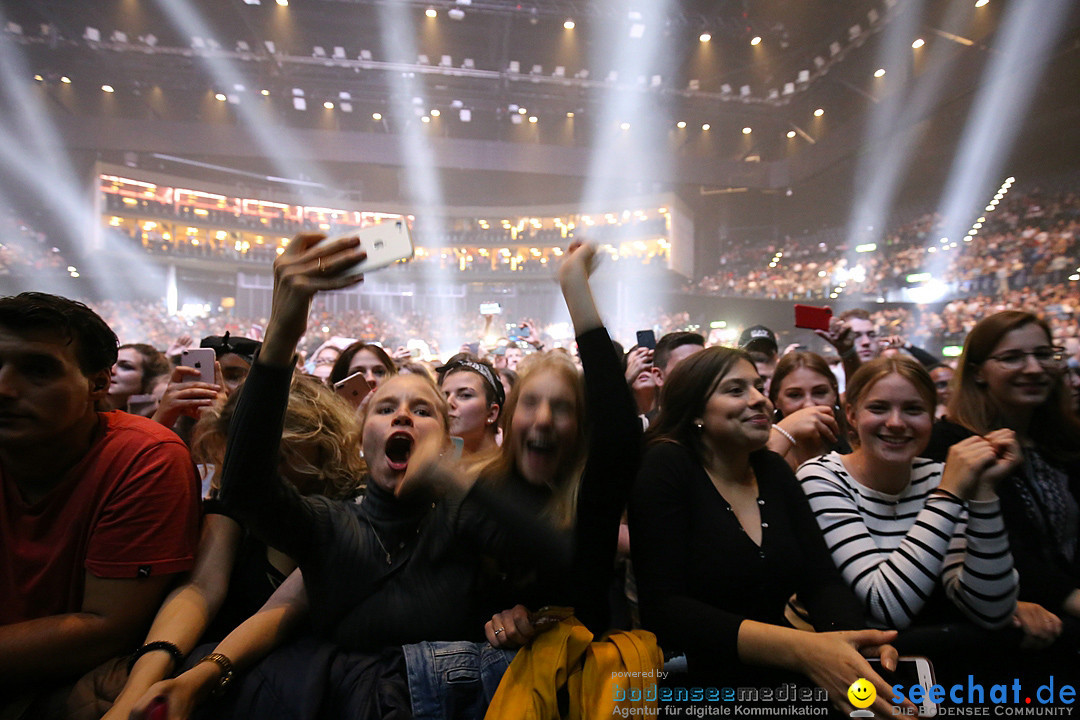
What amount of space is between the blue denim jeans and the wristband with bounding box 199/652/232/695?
0.43 m

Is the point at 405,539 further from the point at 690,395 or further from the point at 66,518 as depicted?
the point at 690,395

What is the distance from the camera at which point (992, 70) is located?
47.6 ft

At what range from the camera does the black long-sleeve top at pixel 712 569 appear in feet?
4.82

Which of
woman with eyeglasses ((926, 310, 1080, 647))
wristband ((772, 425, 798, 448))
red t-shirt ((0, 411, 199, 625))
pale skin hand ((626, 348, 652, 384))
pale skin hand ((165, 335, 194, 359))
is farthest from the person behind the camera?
pale skin hand ((165, 335, 194, 359))

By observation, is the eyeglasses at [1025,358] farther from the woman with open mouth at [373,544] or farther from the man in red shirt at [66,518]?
the man in red shirt at [66,518]

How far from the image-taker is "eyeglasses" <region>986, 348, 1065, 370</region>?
2.09 metres

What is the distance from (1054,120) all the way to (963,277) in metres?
5.04

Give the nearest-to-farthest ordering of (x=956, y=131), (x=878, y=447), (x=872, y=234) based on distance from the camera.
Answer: (x=878, y=447) → (x=956, y=131) → (x=872, y=234)

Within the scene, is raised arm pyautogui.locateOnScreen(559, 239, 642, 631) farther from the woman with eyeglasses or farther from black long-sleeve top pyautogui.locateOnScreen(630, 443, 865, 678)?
the woman with eyeglasses

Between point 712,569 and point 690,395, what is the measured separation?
0.58 metres

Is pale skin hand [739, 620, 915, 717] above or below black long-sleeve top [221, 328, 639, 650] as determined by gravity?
below

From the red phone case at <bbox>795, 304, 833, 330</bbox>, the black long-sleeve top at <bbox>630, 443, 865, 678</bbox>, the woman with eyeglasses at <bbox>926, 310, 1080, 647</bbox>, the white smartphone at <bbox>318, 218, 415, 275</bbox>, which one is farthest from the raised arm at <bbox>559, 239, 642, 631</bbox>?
the red phone case at <bbox>795, 304, 833, 330</bbox>

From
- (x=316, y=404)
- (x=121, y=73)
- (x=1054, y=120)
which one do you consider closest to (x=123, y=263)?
(x=121, y=73)

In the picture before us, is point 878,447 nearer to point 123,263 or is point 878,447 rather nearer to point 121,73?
point 121,73
